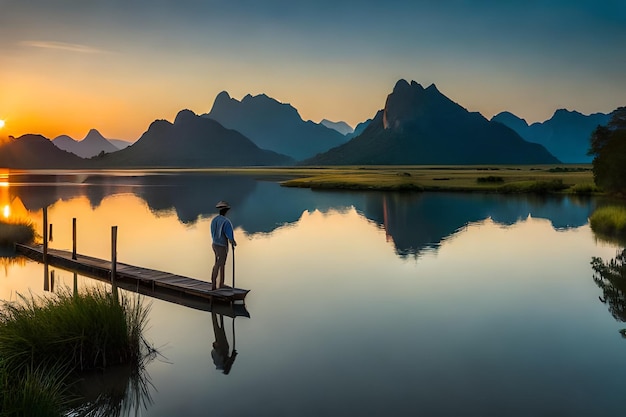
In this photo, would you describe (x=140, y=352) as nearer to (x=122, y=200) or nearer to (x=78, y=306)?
(x=78, y=306)

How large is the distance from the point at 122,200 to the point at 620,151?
52.2m

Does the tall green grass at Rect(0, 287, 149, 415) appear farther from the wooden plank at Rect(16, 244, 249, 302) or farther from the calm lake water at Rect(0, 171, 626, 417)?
the wooden plank at Rect(16, 244, 249, 302)

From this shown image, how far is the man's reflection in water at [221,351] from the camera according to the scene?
12453 mm

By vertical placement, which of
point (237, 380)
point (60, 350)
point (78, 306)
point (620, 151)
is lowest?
point (237, 380)

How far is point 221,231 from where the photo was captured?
16.8 meters

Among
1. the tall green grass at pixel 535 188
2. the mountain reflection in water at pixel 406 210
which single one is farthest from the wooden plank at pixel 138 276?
the tall green grass at pixel 535 188

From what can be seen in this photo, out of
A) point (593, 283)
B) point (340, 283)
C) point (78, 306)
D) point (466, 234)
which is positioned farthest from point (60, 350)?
point (466, 234)

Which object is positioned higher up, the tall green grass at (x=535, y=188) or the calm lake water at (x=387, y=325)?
the tall green grass at (x=535, y=188)

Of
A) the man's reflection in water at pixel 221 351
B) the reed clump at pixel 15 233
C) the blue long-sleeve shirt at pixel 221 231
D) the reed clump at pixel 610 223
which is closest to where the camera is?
the man's reflection in water at pixel 221 351

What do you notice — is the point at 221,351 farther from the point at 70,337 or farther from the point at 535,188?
the point at 535,188

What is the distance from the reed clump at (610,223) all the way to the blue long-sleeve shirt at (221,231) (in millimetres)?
25424

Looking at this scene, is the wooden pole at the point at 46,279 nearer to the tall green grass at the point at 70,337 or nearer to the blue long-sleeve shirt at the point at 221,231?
the blue long-sleeve shirt at the point at 221,231

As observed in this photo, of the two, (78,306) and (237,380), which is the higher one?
(78,306)

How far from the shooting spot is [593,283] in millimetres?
21109
